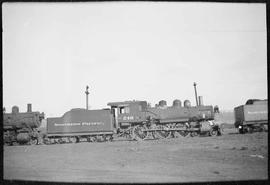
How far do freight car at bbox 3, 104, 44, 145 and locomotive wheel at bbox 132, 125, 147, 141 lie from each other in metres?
6.66

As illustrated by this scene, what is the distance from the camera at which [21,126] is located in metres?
18.3

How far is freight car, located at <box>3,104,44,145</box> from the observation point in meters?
17.9

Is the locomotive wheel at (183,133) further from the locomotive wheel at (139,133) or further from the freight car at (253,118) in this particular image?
the freight car at (253,118)

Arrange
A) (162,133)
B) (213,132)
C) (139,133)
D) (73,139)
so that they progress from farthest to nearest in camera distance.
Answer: (213,132), (162,133), (73,139), (139,133)

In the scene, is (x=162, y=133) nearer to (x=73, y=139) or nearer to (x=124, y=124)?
(x=124, y=124)

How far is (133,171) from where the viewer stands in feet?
28.4

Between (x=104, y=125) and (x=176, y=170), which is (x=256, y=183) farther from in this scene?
(x=104, y=125)

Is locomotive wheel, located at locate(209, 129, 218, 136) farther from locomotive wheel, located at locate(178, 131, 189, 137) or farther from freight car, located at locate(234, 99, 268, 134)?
freight car, located at locate(234, 99, 268, 134)

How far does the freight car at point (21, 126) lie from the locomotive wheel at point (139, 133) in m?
6.66

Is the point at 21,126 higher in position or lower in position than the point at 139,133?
higher

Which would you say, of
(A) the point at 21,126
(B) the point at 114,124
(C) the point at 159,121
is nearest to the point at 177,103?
(C) the point at 159,121

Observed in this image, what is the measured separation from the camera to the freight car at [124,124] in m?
17.3

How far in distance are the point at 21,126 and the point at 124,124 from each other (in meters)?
7.17

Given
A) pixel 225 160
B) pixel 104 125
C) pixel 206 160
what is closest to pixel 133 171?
pixel 206 160
